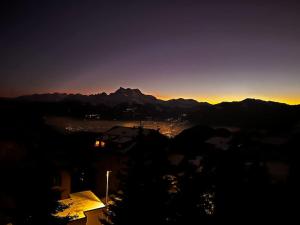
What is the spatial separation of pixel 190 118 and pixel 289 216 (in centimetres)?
11052

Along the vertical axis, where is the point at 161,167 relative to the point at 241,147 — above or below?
below

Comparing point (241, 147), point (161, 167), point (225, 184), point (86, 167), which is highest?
point (241, 147)

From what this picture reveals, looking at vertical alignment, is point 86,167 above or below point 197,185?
below

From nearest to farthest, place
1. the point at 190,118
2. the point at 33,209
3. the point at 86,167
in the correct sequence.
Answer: the point at 33,209, the point at 86,167, the point at 190,118

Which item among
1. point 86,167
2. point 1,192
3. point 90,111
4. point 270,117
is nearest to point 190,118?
point 90,111

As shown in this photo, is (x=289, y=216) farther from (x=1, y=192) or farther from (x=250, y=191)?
(x=1, y=192)

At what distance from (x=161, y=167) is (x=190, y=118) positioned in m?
113

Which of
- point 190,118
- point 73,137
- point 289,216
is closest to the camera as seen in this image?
point 289,216

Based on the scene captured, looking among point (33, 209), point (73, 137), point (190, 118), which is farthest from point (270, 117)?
point (33, 209)

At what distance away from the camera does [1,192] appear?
17.7 meters

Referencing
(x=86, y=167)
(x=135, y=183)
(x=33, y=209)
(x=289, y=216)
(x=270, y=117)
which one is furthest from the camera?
(x=270, y=117)

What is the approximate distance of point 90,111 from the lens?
99.4 m

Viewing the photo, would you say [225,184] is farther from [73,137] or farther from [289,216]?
[73,137]

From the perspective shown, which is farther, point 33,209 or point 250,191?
point 250,191
